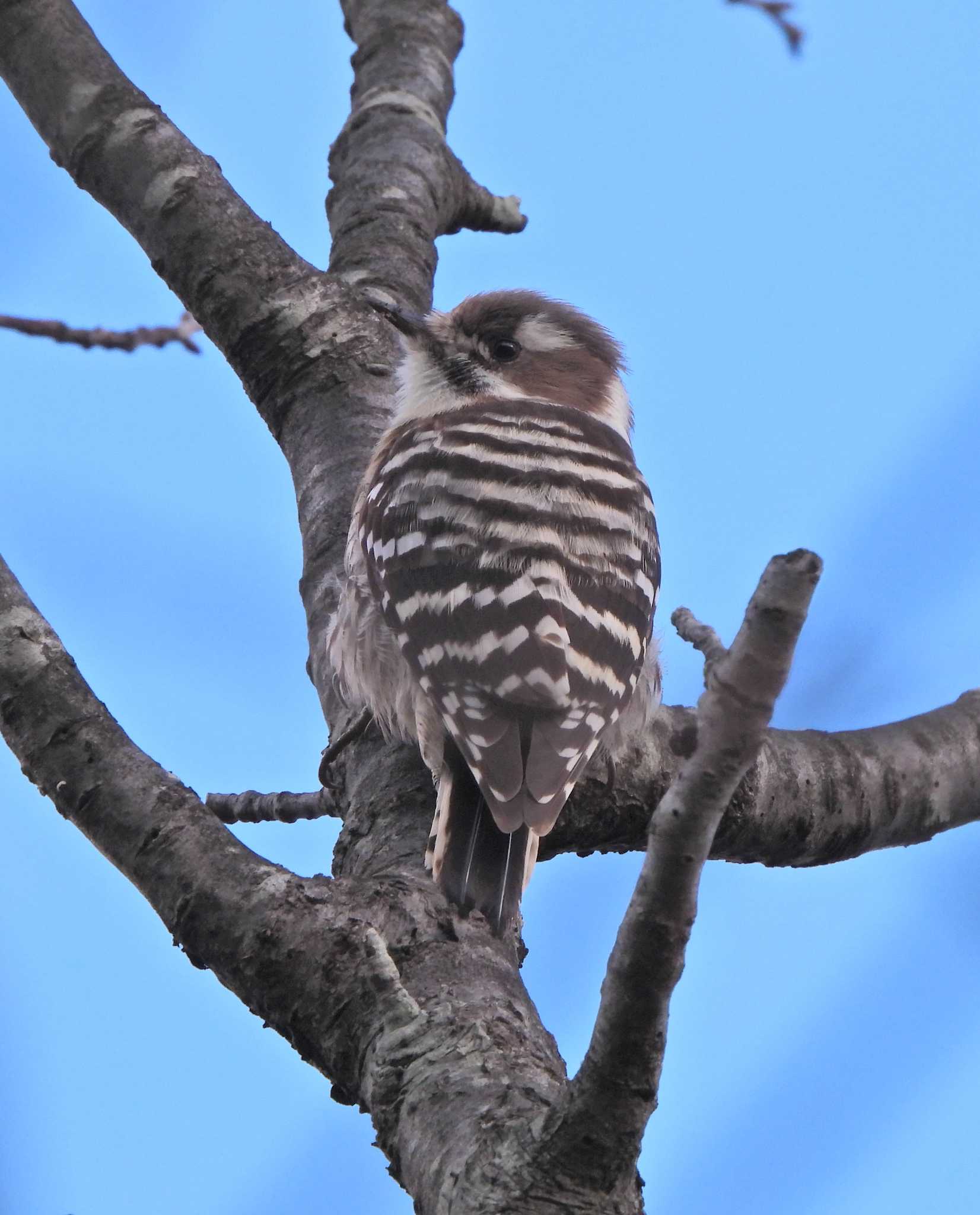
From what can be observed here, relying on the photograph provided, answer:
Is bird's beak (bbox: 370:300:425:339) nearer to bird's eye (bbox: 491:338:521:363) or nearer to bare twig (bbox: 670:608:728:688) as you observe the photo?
bird's eye (bbox: 491:338:521:363)

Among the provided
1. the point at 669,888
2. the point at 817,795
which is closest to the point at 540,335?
the point at 817,795

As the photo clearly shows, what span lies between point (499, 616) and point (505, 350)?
6.05ft

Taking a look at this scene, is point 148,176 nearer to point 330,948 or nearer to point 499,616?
point 499,616

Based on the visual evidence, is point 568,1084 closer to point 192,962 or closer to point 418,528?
point 192,962

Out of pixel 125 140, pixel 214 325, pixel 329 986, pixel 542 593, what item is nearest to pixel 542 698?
pixel 542 593

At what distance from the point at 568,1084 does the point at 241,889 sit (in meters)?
0.81

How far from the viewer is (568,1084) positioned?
173 cm

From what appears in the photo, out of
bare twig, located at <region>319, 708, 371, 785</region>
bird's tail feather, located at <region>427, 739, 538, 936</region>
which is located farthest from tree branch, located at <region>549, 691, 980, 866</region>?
bare twig, located at <region>319, 708, 371, 785</region>

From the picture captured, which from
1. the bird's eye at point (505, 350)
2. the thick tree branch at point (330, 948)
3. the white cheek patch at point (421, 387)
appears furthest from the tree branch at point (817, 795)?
the bird's eye at point (505, 350)

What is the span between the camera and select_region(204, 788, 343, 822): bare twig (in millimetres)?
3418

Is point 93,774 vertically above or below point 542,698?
below

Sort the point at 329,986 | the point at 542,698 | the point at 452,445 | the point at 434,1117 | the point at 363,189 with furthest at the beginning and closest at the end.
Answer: the point at 363,189, the point at 452,445, the point at 542,698, the point at 329,986, the point at 434,1117

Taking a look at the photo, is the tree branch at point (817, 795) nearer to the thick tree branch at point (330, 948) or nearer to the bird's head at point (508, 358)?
the thick tree branch at point (330, 948)

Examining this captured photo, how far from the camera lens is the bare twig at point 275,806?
3.42 m
